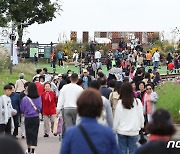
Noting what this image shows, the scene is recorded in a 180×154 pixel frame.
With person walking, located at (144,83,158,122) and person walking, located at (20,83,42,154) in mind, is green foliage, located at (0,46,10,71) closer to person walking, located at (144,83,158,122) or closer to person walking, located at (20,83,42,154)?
person walking, located at (144,83,158,122)

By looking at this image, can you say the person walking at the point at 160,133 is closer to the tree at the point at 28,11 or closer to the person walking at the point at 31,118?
the person walking at the point at 31,118

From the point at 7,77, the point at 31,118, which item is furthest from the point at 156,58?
the point at 31,118

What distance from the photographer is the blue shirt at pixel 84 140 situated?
257 inches

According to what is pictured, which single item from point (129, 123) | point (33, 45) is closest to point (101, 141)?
point (129, 123)

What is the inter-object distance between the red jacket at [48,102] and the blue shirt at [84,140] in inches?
383

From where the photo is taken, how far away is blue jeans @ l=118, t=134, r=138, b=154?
10170 mm

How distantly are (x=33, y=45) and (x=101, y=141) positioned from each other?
147ft

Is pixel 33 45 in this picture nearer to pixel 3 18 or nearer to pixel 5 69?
pixel 3 18

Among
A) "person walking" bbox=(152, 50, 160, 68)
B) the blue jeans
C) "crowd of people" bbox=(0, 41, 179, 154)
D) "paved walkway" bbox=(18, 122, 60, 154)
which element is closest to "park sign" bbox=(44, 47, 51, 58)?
"person walking" bbox=(152, 50, 160, 68)

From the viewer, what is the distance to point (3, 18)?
5228 centimetres

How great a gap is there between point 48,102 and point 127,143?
6.46m

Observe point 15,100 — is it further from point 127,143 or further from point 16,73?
point 16,73

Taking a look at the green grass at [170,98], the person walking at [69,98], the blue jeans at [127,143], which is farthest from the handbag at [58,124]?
the green grass at [170,98]

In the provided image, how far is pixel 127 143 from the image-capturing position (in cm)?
1024
